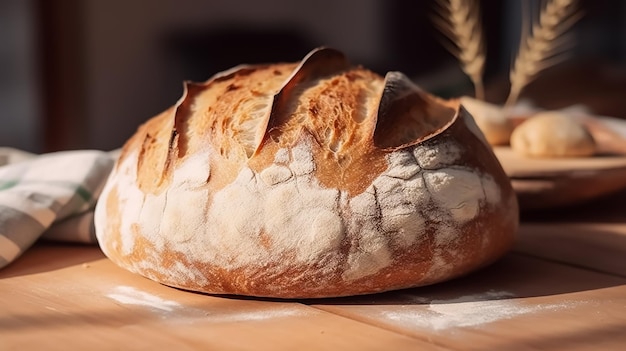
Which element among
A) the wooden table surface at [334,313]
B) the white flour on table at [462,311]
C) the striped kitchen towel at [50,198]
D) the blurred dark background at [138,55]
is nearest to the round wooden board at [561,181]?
the wooden table surface at [334,313]

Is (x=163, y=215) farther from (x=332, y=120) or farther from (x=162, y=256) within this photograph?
(x=332, y=120)

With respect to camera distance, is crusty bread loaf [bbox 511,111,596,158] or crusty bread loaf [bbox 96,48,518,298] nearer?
crusty bread loaf [bbox 96,48,518,298]

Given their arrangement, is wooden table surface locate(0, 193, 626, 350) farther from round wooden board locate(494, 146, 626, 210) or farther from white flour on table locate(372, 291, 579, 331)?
round wooden board locate(494, 146, 626, 210)

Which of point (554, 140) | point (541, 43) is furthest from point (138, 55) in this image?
point (554, 140)

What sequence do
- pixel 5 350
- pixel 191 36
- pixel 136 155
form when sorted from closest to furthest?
1. pixel 5 350
2. pixel 136 155
3. pixel 191 36

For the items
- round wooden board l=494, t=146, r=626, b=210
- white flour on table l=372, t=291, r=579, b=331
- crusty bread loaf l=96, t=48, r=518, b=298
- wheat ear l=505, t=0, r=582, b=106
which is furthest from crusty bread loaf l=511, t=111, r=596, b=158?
white flour on table l=372, t=291, r=579, b=331

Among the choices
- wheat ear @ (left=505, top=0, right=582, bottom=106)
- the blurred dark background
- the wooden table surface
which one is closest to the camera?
the wooden table surface

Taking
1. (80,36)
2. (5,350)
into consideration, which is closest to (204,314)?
(5,350)
